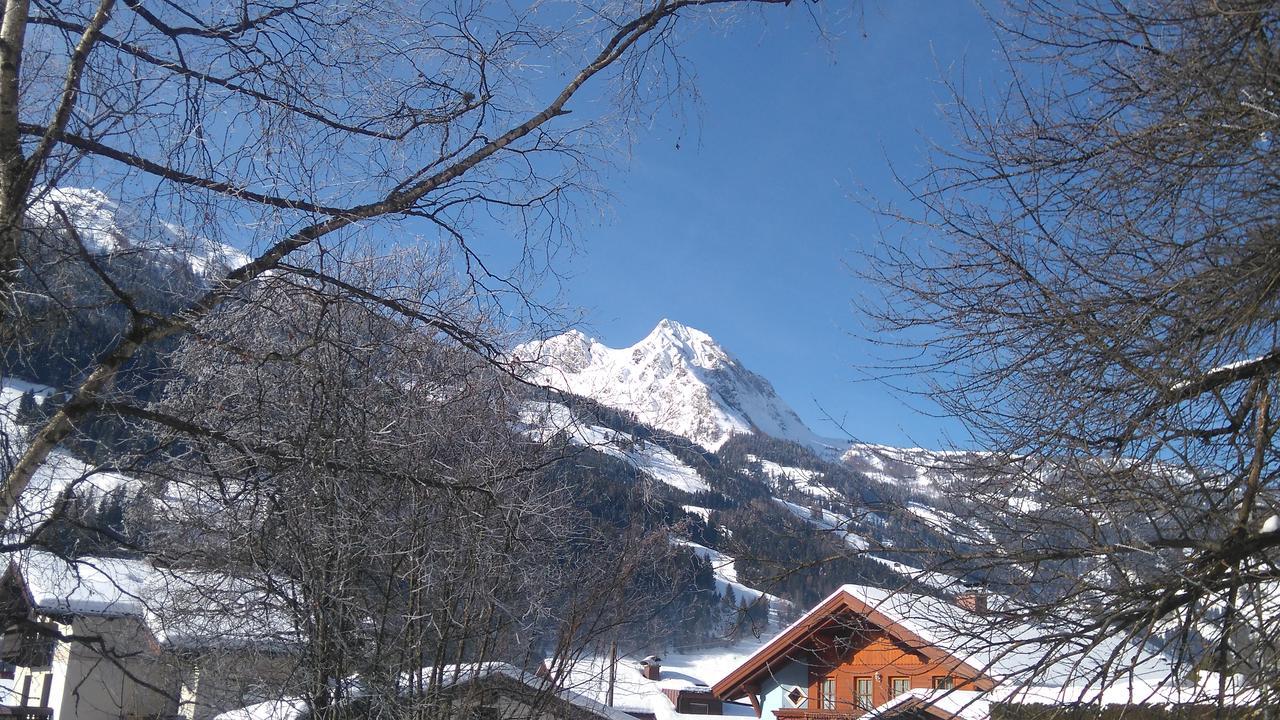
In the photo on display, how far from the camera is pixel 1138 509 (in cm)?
355

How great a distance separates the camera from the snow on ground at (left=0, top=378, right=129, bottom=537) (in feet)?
9.22

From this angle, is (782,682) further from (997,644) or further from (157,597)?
(997,644)

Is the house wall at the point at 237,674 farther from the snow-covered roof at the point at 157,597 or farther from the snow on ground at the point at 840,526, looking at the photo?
the snow on ground at the point at 840,526

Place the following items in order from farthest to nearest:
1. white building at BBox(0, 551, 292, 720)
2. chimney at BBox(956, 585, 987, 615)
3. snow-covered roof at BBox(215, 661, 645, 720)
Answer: snow-covered roof at BBox(215, 661, 645, 720) → chimney at BBox(956, 585, 987, 615) → white building at BBox(0, 551, 292, 720)

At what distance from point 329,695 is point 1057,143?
591cm

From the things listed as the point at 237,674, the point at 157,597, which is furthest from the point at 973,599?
the point at 237,674

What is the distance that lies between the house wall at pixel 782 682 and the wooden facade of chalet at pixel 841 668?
17 mm

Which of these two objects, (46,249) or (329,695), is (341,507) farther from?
(329,695)

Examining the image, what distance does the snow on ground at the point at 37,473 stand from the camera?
9.22 feet

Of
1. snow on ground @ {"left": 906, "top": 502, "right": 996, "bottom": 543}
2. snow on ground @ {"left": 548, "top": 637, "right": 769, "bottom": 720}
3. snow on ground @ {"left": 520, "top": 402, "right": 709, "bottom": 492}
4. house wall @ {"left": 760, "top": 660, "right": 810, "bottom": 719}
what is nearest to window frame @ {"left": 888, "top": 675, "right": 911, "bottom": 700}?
A: snow on ground @ {"left": 906, "top": 502, "right": 996, "bottom": 543}

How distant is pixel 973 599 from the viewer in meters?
3.96

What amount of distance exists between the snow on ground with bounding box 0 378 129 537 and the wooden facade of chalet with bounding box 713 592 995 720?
9.33ft

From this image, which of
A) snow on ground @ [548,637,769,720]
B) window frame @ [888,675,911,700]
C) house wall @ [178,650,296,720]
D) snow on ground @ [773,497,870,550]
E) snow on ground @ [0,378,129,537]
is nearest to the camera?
snow on ground @ [0,378,129,537]

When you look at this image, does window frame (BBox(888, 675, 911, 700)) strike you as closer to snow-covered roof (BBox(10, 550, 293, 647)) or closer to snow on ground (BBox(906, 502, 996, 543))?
snow on ground (BBox(906, 502, 996, 543))
